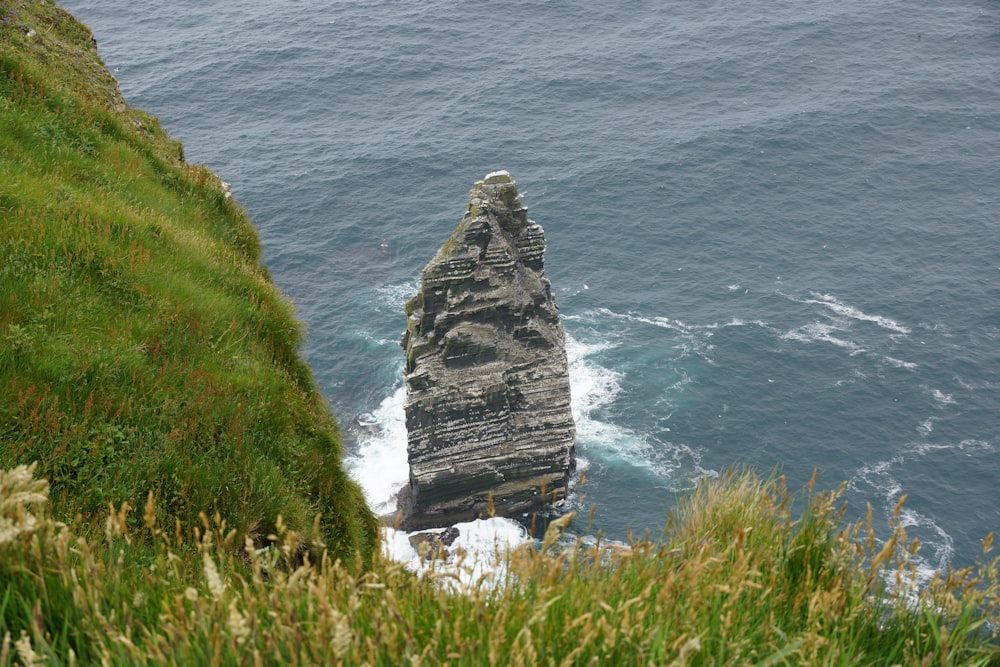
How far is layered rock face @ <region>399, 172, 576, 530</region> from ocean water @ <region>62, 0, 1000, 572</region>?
17.5 feet

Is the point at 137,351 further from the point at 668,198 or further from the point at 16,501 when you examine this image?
the point at 668,198

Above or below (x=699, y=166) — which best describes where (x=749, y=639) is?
above

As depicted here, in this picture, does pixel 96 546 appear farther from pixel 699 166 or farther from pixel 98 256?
pixel 699 166

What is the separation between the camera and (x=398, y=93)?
119 meters

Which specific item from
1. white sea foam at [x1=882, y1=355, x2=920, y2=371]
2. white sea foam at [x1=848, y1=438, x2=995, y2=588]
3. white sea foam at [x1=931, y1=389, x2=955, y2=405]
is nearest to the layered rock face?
white sea foam at [x1=848, y1=438, x2=995, y2=588]

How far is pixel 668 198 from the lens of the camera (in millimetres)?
94625

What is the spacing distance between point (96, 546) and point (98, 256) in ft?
24.3

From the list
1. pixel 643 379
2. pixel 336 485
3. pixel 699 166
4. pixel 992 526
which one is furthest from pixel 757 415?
Answer: pixel 336 485

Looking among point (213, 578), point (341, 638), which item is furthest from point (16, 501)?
point (341, 638)

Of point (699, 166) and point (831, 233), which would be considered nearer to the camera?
point (831, 233)

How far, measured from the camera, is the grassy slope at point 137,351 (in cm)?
956

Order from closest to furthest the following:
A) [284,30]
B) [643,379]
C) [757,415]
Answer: [757,415], [643,379], [284,30]

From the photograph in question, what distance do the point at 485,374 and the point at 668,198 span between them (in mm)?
42236

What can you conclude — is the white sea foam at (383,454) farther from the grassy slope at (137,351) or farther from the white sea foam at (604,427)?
the grassy slope at (137,351)
